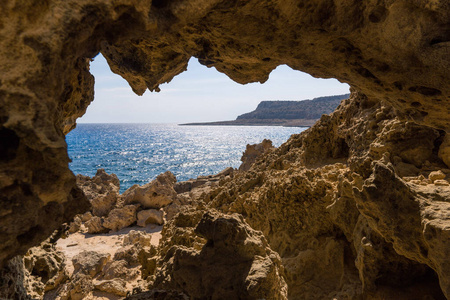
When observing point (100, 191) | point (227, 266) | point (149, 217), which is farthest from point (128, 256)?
point (100, 191)

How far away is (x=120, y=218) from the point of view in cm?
1153

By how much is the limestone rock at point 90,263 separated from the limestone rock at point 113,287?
0.88 meters

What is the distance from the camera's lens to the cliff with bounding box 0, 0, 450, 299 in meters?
1.76

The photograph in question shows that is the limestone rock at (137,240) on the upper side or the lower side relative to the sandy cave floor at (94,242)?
upper

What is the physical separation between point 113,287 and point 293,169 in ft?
15.9

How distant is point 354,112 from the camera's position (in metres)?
6.11

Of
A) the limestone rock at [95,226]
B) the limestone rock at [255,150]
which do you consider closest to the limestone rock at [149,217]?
the limestone rock at [95,226]

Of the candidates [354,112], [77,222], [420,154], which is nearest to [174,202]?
[77,222]

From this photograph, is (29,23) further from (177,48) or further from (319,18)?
(319,18)

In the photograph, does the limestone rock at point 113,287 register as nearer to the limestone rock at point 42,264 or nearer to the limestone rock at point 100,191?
the limestone rock at point 42,264

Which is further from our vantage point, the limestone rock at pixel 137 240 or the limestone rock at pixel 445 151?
the limestone rock at pixel 137 240

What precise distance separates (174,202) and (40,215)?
11.2 m

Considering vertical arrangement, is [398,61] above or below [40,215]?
above

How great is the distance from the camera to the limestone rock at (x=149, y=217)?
11.7 metres
